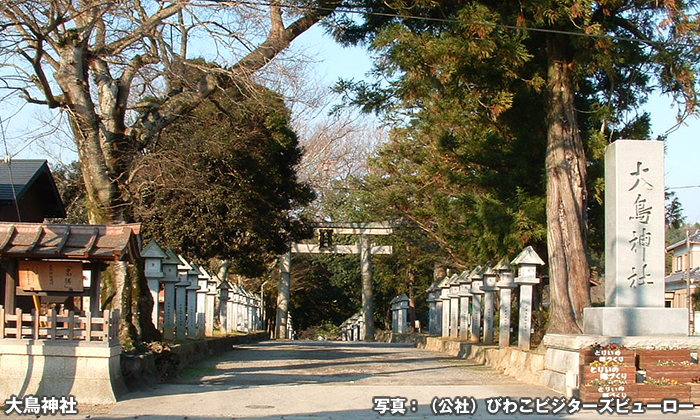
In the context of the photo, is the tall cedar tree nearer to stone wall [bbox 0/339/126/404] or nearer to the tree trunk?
the tree trunk

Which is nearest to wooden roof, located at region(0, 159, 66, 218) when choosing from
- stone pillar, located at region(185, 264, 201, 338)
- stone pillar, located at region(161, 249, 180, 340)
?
stone pillar, located at region(185, 264, 201, 338)

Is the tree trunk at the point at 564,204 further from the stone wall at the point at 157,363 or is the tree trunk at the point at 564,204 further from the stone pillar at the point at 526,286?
the stone wall at the point at 157,363

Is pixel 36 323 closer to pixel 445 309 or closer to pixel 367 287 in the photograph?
pixel 445 309

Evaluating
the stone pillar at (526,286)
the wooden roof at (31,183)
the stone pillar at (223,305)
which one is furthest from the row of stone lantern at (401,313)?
the stone pillar at (526,286)

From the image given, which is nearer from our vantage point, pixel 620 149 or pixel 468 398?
pixel 468 398

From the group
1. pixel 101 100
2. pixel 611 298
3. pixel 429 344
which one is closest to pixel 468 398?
pixel 611 298

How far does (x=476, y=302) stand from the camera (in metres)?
19.1

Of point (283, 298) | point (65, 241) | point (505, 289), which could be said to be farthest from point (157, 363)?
point (283, 298)

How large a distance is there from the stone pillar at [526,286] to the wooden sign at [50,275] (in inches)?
304

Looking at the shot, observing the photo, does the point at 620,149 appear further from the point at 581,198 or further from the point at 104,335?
the point at 104,335

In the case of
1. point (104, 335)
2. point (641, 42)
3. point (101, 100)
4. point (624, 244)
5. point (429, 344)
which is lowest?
point (429, 344)

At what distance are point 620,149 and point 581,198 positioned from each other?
322cm

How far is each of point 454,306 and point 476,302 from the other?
11.0ft

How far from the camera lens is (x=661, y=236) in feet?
36.5
